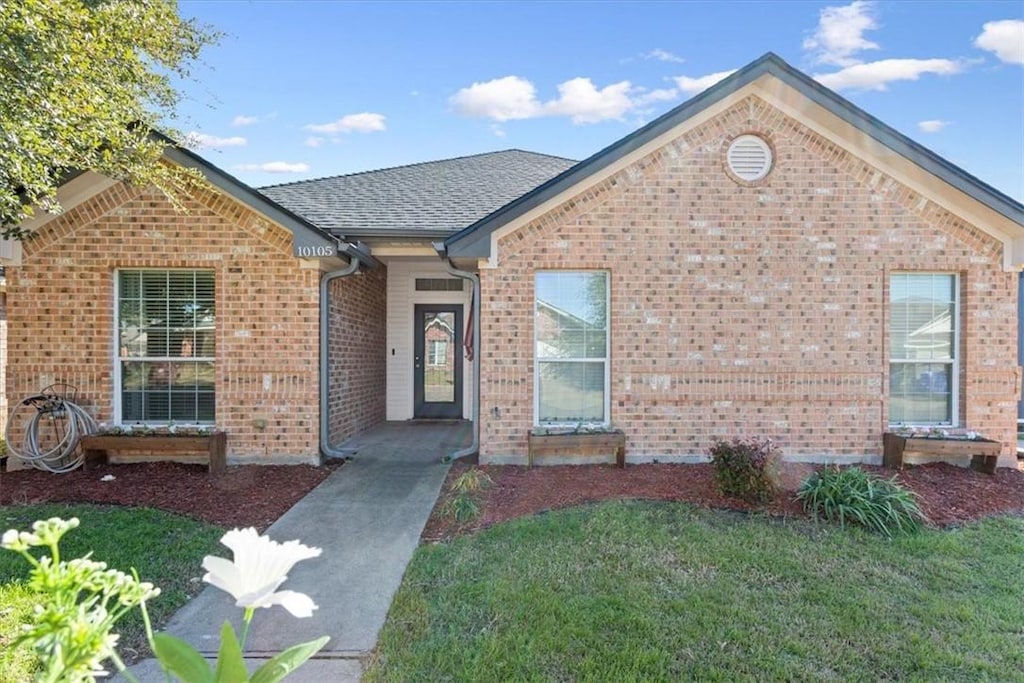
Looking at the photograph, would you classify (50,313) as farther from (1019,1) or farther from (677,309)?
(1019,1)

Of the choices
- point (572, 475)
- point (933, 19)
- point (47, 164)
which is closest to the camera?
point (47, 164)

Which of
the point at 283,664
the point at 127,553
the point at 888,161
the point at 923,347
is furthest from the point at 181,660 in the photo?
the point at 923,347

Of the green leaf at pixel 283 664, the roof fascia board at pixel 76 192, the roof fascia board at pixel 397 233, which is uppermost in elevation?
the roof fascia board at pixel 76 192

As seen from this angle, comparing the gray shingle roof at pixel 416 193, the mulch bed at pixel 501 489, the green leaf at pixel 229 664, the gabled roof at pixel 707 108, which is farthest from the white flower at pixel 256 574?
the gray shingle roof at pixel 416 193

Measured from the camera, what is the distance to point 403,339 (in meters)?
11.5

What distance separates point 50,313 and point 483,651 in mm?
7190

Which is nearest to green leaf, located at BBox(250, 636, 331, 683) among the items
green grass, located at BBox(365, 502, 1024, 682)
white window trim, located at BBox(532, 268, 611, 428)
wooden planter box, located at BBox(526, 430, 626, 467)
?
green grass, located at BBox(365, 502, 1024, 682)

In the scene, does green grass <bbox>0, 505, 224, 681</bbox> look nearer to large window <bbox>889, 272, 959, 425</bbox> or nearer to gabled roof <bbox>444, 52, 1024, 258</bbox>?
gabled roof <bbox>444, 52, 1024, 258</bbox>

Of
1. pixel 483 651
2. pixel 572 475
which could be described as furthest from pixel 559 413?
pixel 483 651

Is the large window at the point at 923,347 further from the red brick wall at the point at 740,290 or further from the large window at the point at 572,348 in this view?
the large window at the point at 572,348

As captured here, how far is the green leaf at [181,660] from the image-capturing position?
1.49 meters

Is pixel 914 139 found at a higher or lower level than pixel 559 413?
higher

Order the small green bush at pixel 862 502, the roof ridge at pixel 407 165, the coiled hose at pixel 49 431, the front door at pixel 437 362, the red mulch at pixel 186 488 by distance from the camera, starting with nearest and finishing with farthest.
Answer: the small green bush at pixel 862 502
the red mulch at pixel 186 488
the coiled hose at pixel 49 431
the roof ridge at pixel 407 165
the front door at pixel 437 362

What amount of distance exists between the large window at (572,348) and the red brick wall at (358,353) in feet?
9.74
